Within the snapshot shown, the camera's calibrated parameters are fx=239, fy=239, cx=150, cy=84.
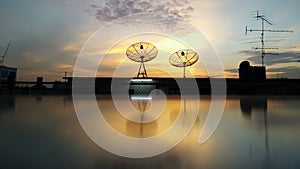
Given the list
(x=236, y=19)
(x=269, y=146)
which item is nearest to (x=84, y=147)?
(x=269, y=146)

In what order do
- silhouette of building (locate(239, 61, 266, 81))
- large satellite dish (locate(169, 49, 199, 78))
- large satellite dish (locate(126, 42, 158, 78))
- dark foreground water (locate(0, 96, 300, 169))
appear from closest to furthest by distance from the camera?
Answer: dark foreground water (locate(0, 96, 300, 169)), large satellite dish (locate(126, 42, 158, 78)), large satellite dish (locate(169, 49, 199, 78)), silhouette of building (locate(239, 61, 266, 81))

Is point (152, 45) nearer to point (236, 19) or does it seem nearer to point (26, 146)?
point (236, 19)

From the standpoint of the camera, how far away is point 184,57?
22.0m

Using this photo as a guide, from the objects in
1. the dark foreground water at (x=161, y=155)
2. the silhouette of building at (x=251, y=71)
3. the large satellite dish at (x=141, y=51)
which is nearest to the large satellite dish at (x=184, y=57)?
the large satellite dish at (x=141, y=51)

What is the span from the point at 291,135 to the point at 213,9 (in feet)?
25.5

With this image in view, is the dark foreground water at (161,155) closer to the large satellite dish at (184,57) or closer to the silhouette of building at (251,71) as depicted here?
the large satellite dish at (184,57)

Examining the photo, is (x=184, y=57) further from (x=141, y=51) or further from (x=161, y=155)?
(x=161, y=155)

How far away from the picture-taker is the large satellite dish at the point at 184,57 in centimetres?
2147

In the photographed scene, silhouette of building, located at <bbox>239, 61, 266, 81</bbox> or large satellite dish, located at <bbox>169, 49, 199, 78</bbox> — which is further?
silhouette of building, located at <bbox>239, 61, 266, 81</bbox>

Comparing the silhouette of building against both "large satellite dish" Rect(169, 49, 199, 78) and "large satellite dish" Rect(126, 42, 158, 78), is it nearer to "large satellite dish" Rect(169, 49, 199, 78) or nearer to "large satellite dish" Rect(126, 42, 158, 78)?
"large satellite dish" Rect(169, 49, 199, 78)

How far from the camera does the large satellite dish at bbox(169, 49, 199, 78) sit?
21469mm

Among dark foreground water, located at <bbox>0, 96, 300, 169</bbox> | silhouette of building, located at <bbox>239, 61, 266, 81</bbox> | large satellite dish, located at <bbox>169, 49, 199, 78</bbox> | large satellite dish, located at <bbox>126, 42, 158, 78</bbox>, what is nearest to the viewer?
dark foreground water, located at <bbox>0, 96, 300, 169</bbox>

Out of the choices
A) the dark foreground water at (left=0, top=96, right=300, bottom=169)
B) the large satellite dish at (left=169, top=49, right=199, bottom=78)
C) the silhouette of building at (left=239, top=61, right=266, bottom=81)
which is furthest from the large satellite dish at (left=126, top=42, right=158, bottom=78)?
the silhouette of building at (left=239, top=61, right=266, bottom=81)

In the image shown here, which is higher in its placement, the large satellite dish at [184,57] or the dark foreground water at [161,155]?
the large satellite dish at [184,57]
